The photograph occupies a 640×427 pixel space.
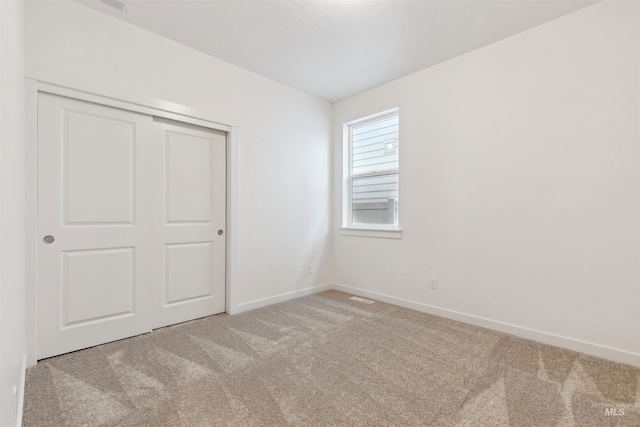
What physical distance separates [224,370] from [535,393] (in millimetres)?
1974

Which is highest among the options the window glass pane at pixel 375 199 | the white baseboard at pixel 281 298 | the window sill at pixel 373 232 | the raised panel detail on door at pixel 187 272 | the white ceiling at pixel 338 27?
the white ceiling at pixel 338 27

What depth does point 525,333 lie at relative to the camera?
2.62 meters

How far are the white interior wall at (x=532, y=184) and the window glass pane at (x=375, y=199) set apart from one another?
0.23 metres

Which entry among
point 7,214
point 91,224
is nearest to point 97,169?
point 91,224

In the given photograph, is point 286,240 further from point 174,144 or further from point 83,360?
point 83,360

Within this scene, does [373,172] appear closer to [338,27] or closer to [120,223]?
[338,27]

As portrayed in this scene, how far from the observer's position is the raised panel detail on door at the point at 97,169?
7.52 feet

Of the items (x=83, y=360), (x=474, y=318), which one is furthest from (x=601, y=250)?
(x=83, y=360)

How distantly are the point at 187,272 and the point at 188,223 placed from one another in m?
0.49

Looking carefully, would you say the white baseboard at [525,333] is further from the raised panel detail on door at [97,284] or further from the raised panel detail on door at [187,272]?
the raised panel detail on door at [97,284]

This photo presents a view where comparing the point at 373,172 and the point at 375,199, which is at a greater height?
the point at 373,172

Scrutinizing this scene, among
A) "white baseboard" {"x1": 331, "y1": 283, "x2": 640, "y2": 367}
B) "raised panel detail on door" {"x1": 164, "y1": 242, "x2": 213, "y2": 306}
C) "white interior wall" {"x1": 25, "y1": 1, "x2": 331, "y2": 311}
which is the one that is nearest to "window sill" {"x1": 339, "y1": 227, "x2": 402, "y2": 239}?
"white interior wall" {"x1": 25, "y1": 1, "x2": 331, "y2": 311}

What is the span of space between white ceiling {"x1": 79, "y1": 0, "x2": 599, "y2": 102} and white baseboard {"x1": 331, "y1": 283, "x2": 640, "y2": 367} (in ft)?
8.58

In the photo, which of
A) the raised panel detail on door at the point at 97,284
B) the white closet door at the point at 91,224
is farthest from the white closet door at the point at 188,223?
the raised panel detail on door at the point at 97,284
